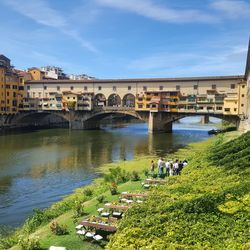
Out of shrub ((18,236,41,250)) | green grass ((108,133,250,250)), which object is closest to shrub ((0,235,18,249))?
shrub ((18,236,41,250))

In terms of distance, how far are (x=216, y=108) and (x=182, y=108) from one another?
24.6 ft

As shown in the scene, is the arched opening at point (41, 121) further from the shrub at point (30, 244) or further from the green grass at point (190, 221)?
the shrub at point (30, 244)

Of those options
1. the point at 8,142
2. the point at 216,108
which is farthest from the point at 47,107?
the point at 216,108

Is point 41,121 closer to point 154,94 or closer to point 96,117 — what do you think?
point 96,117

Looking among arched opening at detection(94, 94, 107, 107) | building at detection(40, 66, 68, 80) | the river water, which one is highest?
building at detection(40, 66, 68, 80)

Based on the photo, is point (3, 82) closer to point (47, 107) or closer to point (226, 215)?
point (47, 107)

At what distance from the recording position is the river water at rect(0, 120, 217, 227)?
22547mm

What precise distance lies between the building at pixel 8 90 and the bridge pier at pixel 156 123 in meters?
36.7

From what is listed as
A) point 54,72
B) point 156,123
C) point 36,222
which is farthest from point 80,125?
point 36,222

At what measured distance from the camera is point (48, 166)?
116 feet

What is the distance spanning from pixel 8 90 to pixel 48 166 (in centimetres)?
5445

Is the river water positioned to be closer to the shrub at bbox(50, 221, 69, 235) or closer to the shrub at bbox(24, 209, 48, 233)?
the shrub at bbox(24, 209, 48, 233)

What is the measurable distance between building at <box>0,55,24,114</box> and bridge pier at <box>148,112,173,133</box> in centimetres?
3665

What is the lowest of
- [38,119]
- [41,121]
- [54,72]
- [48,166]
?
[48,166]
